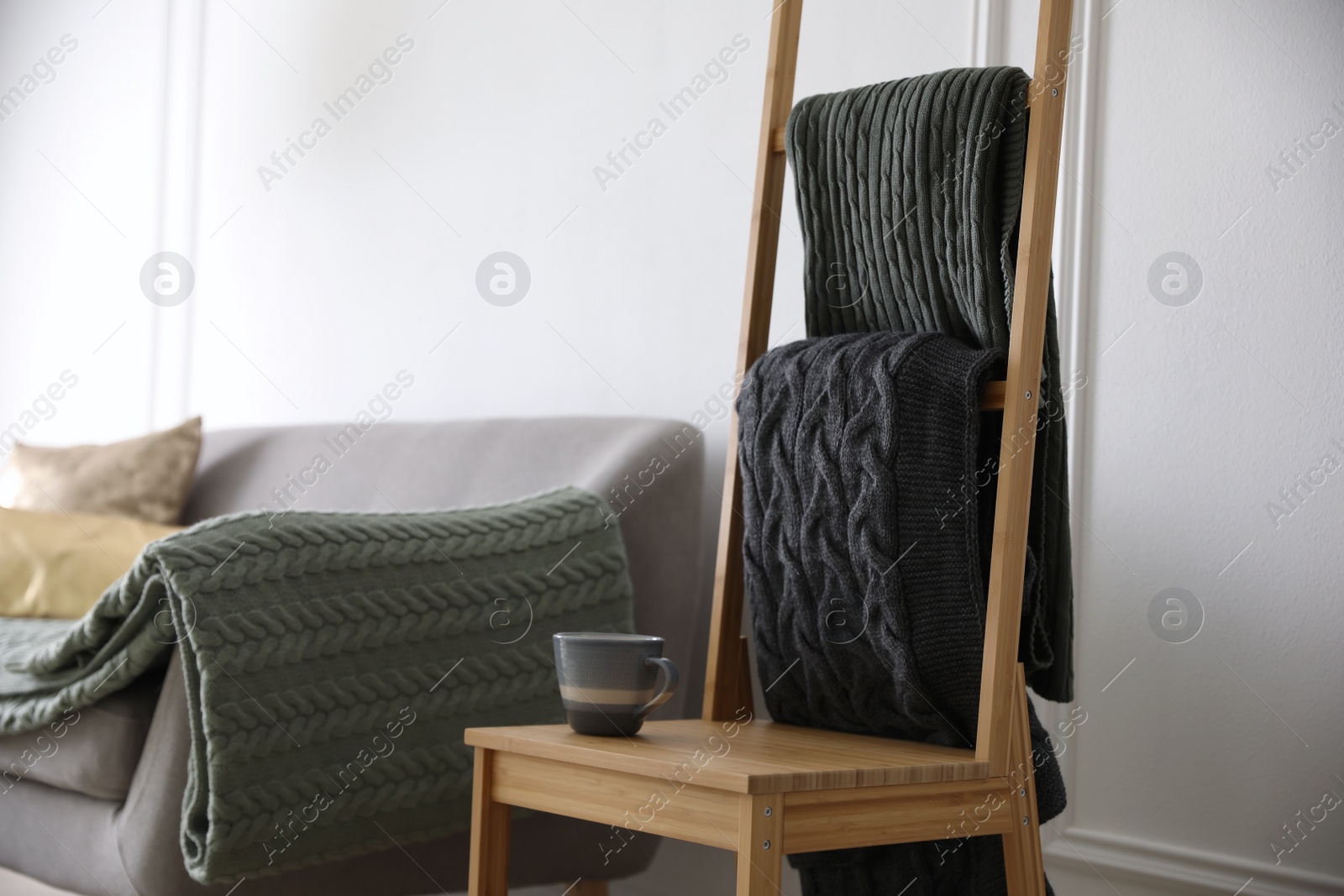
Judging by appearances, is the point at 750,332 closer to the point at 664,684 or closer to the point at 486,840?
the point at 664,684

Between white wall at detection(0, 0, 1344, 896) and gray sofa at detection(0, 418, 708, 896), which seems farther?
white wall at detection(0, 0, 1344, 896)

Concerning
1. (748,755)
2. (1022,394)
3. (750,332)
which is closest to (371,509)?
(750,332)

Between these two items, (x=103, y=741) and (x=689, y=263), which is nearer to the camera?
(x=103, y=741)

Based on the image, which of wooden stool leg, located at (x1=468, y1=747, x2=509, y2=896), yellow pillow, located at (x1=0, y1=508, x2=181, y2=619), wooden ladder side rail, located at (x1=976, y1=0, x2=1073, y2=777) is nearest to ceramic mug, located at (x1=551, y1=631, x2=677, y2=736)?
wooden stool leg, located at (x1=468, y1=747, x2=509, y2=896)

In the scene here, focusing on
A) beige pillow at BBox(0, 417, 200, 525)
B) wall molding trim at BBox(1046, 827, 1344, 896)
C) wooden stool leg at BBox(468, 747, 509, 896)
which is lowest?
wall molding trim at BBox(1046, 827, 1344, 896)

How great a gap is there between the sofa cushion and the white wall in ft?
2.65

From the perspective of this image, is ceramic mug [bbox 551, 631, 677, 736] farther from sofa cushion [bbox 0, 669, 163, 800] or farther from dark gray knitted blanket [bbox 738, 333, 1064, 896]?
sofa cushion [bbox 0, 669, 163, 800]

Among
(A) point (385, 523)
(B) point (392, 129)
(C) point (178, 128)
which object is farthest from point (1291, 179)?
(C) point (178, 128)

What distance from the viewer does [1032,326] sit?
38.1 inches

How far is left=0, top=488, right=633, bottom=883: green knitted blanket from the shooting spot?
1043mm

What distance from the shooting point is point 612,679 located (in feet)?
3.17

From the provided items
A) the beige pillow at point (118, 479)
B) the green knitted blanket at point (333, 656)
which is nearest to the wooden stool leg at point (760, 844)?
the green knitted blanket at point (333, 656)

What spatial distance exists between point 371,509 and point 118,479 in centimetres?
58

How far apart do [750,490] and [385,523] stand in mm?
387
